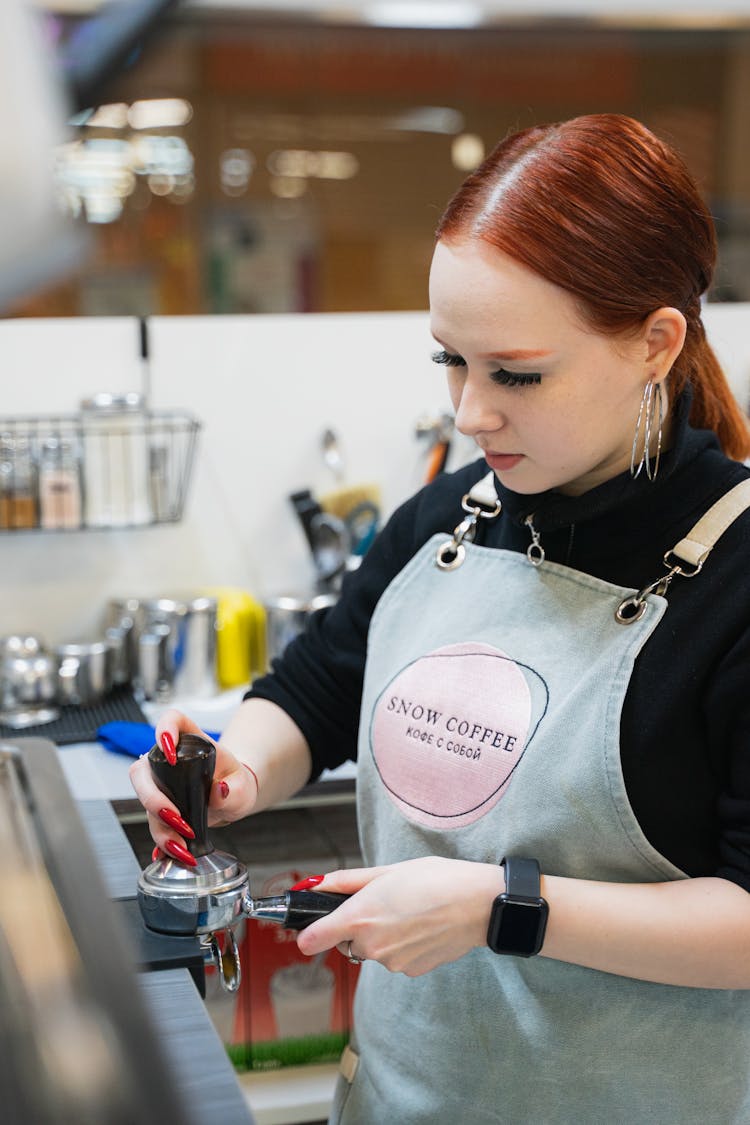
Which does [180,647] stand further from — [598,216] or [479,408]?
[598,216]

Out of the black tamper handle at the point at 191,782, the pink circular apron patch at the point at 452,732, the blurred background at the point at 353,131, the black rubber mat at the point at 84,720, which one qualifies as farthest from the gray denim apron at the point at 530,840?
the blurred background at the point at 353,131

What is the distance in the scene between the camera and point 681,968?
1.01m

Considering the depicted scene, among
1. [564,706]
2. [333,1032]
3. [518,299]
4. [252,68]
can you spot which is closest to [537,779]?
[564,706]

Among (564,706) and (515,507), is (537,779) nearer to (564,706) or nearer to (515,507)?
(564,706)

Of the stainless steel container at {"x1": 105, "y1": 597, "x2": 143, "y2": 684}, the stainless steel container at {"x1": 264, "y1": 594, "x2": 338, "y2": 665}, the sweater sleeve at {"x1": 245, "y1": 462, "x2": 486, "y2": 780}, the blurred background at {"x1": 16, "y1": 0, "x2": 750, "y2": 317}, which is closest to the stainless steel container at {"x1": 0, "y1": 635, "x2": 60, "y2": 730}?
the stainless steel container at {"x1": 105, "y1": 597, "x2": 143, "y2": 684}

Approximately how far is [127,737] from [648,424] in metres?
1.13

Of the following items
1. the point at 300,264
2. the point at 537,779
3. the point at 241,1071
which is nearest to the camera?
the point at 537,779

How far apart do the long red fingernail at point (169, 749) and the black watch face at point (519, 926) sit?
301 millimetres

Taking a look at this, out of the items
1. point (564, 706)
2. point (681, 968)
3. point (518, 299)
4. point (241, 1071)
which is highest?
point (518, 299)

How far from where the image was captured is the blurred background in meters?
2.67

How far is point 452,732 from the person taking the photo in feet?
3.83

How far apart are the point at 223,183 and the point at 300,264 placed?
0.26 metres

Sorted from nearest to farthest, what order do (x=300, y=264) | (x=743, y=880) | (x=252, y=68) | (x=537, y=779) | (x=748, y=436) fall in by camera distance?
(x=743, y=880), (x=537, y=779), (x=748, y=436), (x=252, y=68), (x=300, y=264)

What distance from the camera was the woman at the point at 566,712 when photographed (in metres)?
1.01
